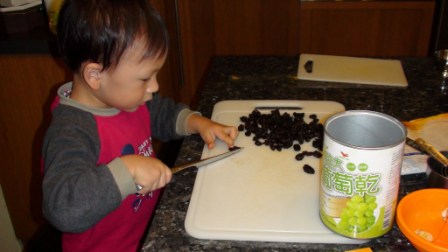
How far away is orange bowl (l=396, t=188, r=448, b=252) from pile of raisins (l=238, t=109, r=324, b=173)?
22 centimetres

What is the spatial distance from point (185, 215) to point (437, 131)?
55cm

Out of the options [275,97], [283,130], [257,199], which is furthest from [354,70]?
[257,199]

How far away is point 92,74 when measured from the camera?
0.81 m

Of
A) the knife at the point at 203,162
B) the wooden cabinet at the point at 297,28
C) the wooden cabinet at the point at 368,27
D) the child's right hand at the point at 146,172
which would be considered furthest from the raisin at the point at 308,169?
the wooden cabinet at the point at 368,27

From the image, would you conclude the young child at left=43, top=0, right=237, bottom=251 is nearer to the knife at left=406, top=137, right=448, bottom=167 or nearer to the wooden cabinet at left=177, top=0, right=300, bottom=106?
the knife at left=406, top=137, right=448, bottom=167

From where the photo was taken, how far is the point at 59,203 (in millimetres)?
679

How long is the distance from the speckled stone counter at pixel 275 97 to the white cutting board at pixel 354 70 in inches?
0.9

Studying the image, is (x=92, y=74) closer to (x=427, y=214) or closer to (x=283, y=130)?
(x=283, y=130)

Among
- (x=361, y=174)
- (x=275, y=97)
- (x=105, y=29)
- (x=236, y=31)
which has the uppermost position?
(x=105, y=29)

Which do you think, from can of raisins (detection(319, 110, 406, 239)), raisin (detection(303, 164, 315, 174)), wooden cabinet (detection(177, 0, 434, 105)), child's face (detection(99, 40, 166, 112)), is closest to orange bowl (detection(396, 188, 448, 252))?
can of raisins (detection(319, 110, 406, 239))

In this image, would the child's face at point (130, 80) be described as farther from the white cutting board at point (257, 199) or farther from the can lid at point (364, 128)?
the can lid at point (364, 128)

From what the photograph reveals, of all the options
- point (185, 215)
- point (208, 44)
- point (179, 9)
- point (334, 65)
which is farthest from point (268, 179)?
point (208, 44)

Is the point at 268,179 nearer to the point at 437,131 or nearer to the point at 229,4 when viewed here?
the point at 437,131

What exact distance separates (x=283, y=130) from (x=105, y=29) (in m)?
0.40
